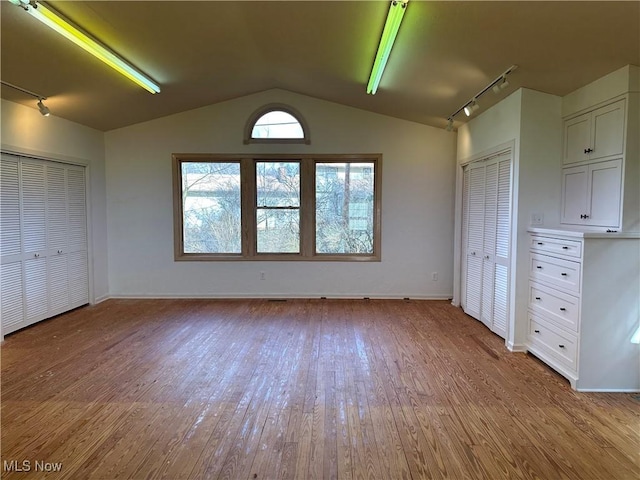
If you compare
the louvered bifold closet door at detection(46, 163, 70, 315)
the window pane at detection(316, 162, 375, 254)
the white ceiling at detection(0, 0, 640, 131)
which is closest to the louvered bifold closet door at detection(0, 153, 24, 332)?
the louvered bifold closet door at detection(46, 163, 70, 315)

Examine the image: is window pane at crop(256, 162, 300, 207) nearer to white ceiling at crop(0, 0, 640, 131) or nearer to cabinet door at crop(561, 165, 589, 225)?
white ceiling at crop(0, 0, 640, 131)

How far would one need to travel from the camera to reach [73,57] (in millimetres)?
3166

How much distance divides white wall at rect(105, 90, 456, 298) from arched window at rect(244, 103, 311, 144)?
4.2 inches

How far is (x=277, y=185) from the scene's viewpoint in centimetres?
536

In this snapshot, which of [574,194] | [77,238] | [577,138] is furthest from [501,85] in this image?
[77,238]

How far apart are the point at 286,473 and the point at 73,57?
12.8 ft

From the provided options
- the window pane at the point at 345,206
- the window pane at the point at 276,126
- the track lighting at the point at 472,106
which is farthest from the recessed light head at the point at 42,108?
the track lighting at the point at 472,106

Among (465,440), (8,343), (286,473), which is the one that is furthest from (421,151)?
(8,343)

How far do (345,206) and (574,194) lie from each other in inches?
116

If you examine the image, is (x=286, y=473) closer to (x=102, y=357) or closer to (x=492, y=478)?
(x=492, y=478)

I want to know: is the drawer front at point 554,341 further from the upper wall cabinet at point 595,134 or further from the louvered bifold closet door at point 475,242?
the upper wall cabinet at point 595,134

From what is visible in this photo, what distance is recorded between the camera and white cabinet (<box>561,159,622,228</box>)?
276 cm

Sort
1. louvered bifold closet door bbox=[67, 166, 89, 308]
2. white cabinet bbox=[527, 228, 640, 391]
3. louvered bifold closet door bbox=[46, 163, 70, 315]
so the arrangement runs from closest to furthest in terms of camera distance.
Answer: white cabinet bbox=[527, 228, 640, 391] → louvered bifold closet door bbox=[46, 163, 70, 315] → louvered bifold closet door bbox=[67, 166, 89, 308]
